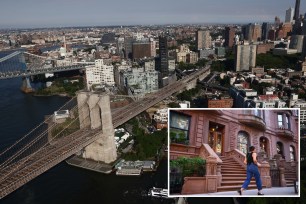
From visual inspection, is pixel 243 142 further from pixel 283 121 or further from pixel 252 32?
pixel 252 32

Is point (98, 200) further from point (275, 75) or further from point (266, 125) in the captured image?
point (275, 75)

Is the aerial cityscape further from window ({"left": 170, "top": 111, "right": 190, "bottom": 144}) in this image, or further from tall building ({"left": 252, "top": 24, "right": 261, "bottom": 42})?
tall building ({"left": 252, "top": 24, "right": 261, "bottom": 42})

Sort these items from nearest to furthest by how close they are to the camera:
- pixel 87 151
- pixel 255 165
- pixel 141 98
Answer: pixel 255 165, pixel 87 151, pixel 141 98

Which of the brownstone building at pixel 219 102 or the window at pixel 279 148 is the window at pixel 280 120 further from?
the brownstone building at pixel 219 102

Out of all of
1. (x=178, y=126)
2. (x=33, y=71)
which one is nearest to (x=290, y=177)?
(x=178, y=126)

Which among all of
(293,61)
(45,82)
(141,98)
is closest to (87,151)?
(141,98)
